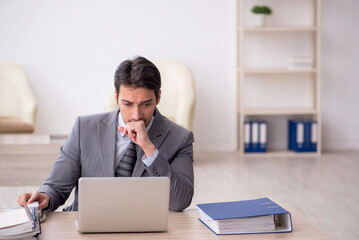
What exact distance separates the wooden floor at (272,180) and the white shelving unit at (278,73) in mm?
451

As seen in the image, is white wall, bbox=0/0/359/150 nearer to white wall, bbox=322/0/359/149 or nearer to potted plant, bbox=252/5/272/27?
white wall, bbox=322/0/359/149

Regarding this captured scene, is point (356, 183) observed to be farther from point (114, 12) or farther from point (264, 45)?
point (114, 12)

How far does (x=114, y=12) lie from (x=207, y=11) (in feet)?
3.38

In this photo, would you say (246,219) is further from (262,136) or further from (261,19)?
(261,19)

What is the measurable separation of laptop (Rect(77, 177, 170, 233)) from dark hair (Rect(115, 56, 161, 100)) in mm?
514

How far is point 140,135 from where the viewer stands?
6.43 ft

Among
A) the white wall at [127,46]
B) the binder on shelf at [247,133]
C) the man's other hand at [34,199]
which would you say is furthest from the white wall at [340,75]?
the man's other hand at [34,199]

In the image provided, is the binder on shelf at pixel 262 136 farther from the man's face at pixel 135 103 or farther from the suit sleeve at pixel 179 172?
the man's face at pixel 135 103

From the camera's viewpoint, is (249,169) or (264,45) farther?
(264,45)

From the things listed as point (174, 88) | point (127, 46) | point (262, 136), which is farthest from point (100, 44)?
point (262, 136)

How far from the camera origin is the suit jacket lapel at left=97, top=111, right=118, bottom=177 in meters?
2.06

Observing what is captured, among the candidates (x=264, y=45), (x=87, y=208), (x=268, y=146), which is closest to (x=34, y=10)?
(x=264, y=45)

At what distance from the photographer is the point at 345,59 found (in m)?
6.43

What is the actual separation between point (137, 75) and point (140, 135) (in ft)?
0.74
